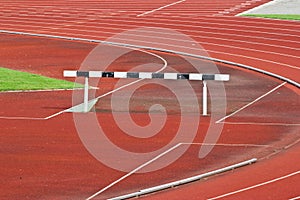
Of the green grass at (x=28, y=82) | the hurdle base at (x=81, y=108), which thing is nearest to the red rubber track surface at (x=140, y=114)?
the hurdle base at (x=81, y=108)

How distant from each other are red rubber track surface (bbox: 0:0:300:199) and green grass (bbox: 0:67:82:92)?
81cm

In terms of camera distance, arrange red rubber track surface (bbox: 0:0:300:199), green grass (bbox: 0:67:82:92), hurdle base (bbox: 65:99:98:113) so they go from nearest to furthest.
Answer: red rubber track surface (bbox: 0:0:300:199), hurdle base (bbox: 65:99:98:113), green grass (bbox: 0:67:82:92)

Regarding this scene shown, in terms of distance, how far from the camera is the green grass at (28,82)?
2205 cm

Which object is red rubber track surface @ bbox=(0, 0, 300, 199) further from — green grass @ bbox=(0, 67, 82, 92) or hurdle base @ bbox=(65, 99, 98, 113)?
green grass @ bbox=(0, 67, 82, 92)

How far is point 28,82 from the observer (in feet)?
74.5

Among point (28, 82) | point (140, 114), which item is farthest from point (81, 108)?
point (28, 82)

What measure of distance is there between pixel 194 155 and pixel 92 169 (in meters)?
1.79

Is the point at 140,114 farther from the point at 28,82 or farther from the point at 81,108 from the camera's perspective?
the point at 28,82

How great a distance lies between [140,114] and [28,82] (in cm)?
516

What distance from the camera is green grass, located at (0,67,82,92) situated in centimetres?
2205

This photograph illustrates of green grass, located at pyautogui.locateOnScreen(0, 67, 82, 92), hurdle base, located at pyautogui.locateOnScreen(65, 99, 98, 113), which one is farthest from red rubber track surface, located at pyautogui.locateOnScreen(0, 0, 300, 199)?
green grass, located at pyautogui.locateOnScreen(0, 67, 82, 92)

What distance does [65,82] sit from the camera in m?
23.0

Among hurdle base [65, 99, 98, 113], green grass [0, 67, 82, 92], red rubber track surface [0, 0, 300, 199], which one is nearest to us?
red rubber track surface [0, 0, 300, 199]

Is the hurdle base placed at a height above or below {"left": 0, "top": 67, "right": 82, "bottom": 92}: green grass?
above
